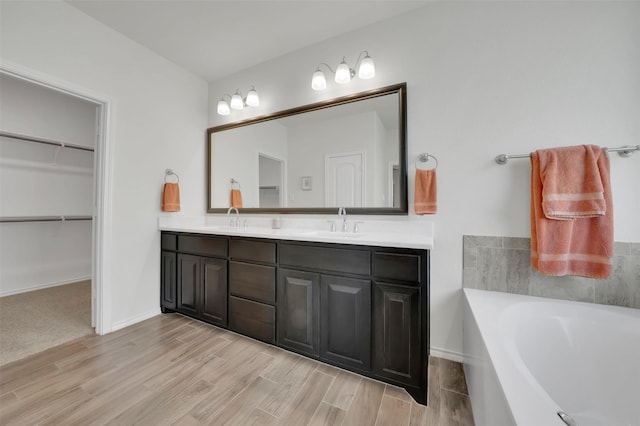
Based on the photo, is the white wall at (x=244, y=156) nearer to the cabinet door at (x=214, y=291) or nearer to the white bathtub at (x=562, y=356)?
the cabinet door at (x=214, y=291)

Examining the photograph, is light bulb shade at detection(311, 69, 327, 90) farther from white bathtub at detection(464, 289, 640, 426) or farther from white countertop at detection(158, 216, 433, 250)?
white bathtub at detection(464, 289, 640, 426)

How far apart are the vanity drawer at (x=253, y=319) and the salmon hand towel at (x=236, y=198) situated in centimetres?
105

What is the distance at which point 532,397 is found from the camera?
2.35ft

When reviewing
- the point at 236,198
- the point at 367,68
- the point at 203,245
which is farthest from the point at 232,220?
the point at 367,68

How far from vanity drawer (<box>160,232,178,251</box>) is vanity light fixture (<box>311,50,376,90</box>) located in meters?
1.90

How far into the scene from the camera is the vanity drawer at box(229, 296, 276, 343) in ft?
5.92

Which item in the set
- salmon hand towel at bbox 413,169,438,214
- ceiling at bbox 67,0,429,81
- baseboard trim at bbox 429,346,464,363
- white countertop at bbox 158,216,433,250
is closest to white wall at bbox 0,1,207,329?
ceiling at bbox 67,0,429,81

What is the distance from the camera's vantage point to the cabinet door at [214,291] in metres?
2.03

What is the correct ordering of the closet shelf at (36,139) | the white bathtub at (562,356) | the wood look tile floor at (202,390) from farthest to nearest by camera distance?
1. the closet shelf at (36,139)
2. the wood look tile floor at (202,390)
3. the white bathtub at (562,356)

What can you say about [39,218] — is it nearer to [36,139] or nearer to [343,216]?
[36,139]

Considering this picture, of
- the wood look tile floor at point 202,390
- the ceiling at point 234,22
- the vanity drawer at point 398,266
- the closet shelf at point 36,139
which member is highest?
the ceiling at point 234,22

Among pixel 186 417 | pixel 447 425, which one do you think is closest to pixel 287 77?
pixel 186 417

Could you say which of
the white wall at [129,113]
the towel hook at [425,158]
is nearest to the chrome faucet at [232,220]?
the white wall at [129,113]

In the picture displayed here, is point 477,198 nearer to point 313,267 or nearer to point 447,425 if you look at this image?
point 313,267
